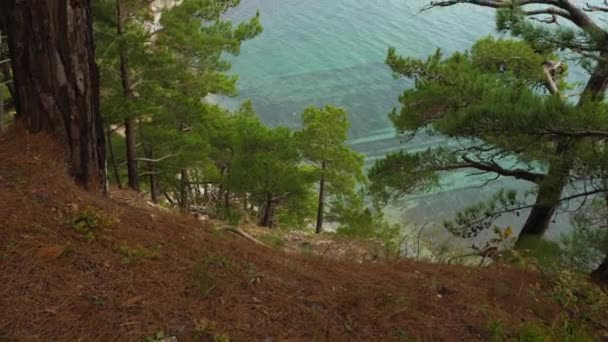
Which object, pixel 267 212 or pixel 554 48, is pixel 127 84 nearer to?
pixel 267 212

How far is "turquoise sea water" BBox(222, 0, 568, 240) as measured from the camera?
21359mm

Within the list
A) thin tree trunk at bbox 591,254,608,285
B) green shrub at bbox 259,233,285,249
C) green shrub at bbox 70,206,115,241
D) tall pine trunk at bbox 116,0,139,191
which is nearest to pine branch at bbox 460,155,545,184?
thin tree trunk at bbox 591,254,608,285

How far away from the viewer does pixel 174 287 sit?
2885mm

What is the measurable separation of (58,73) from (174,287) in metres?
1.90

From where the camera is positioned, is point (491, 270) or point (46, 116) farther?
point (491, 270)

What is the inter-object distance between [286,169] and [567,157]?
930cm

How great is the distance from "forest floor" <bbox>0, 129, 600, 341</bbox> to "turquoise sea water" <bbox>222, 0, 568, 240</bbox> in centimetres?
1564

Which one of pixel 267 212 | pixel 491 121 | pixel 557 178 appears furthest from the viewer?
pixel 267 212

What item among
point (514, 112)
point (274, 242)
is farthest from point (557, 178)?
point (274, 242)

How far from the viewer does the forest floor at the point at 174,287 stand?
2570 mm

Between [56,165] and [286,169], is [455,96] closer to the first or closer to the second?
[56,165]

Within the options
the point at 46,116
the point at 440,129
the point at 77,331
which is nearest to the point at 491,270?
the point at 440,129

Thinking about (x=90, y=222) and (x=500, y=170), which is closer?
(x=90, y=222)

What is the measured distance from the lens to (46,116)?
381 cm
